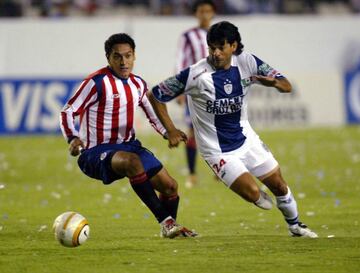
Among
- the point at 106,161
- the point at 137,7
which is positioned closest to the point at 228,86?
the point at 106,161

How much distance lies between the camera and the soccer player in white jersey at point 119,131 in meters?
10.2

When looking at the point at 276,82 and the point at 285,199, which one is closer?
the point at 276,82

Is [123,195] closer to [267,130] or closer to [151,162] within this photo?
[151,162]

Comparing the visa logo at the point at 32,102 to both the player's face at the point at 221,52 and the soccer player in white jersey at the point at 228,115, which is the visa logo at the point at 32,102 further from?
the player's face at the point at 221,52

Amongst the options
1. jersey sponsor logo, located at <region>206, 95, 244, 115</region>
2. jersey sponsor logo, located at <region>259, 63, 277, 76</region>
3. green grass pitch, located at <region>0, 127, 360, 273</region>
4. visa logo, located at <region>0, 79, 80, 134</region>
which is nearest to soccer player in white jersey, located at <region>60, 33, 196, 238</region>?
green grass pitch, located at <region>0, 127, 360, 273</region>

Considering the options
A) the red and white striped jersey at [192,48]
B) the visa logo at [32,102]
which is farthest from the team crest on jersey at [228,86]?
the visa logo at [32,102]

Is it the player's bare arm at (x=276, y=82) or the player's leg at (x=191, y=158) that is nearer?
the player's bare arm at (x=276, y=82)

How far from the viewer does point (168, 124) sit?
10.2m

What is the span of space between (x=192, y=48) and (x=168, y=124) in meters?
6.13

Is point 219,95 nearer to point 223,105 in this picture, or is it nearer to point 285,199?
point 223,105

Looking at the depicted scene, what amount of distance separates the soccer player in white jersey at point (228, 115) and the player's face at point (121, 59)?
0.36 meters

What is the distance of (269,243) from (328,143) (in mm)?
13128

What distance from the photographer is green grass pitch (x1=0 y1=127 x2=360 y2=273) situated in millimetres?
8898

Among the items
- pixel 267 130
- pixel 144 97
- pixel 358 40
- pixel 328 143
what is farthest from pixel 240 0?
pixel 144 97
